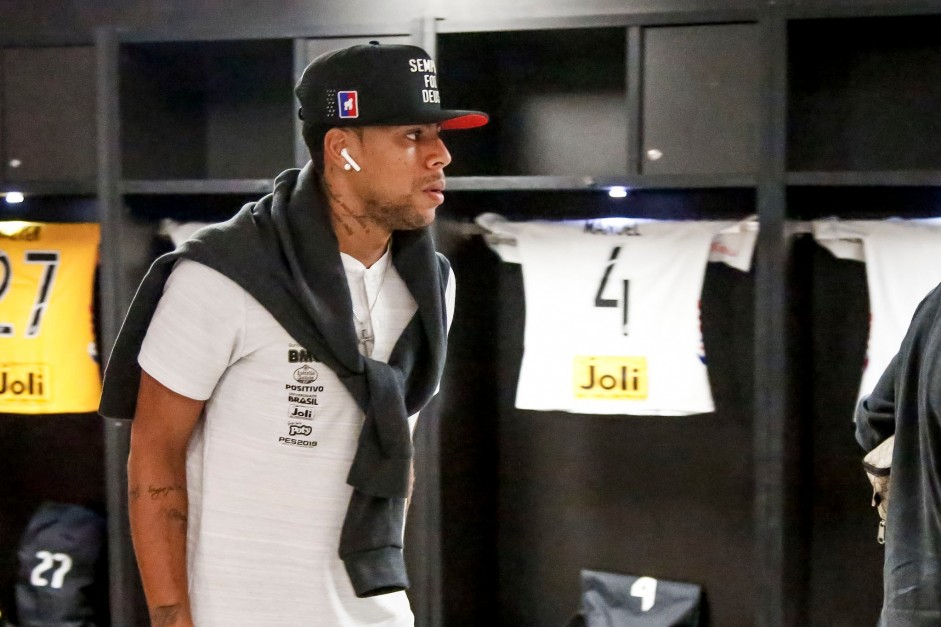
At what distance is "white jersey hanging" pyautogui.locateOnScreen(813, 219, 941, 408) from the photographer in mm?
2762

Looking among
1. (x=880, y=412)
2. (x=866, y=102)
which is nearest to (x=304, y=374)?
(x=880, y=412)

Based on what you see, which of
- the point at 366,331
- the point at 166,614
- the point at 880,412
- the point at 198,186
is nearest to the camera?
the point at 166,614

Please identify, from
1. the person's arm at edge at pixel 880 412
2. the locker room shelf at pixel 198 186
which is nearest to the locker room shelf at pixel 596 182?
the locker room shelf at pixel 198 186

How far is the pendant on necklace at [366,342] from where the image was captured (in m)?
1.50

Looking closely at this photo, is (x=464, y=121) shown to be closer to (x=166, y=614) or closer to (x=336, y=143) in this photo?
(x=336, y=143)

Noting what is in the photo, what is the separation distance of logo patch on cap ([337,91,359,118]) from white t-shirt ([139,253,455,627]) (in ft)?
0.88

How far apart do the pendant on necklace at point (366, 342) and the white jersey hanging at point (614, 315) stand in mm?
1527

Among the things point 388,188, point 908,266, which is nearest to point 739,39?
point 908,266

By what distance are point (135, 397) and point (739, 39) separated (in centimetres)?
180

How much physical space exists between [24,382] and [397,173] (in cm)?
211

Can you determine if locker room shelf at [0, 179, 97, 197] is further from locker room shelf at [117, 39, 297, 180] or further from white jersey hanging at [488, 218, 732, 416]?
white jersey hanging at [488, 218, 732, 416]

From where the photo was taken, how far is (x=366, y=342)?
59.1 inches

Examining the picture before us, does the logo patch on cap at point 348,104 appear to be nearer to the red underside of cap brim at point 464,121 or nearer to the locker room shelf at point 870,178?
the red underside of cap brim at point 464,121

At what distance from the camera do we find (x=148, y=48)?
302 cm
